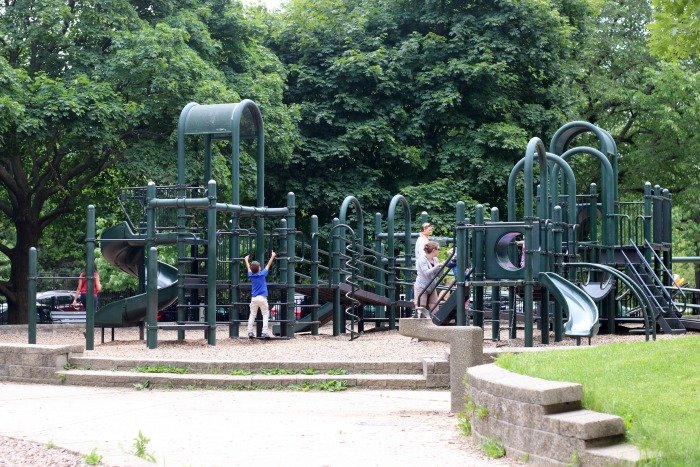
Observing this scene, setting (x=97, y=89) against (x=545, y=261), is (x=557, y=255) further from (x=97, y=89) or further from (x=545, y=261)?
(x=97, y=89)

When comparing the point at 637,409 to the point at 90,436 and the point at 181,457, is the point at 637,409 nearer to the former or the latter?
the point at 181,457

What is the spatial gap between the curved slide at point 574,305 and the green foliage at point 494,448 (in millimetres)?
7373

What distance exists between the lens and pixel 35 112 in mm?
24078

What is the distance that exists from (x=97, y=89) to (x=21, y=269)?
21.3 ft

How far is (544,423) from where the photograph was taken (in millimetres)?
7781

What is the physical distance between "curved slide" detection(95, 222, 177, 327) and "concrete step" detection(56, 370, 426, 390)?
182 inches

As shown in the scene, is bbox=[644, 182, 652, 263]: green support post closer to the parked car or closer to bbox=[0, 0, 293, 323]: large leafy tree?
bbox=[0, 0, 293, 323]: large leafy tree

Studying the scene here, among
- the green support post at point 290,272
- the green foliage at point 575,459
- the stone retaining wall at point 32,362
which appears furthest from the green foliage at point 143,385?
the green foliage at point 575,459

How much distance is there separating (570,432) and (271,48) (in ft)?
97.3

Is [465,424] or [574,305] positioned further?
[574,305]

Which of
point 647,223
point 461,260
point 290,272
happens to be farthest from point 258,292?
point 647,223

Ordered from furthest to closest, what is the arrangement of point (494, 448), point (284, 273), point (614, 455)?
1. point (284, 273)
2. point (494, 448)
3. point (614, 455)

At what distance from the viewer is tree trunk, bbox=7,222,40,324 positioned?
2917 centimetres

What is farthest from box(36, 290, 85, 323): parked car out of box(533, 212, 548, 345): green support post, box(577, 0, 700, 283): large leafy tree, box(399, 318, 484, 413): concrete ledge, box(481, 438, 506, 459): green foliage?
box(481, 438, 506, 459): green foliage
